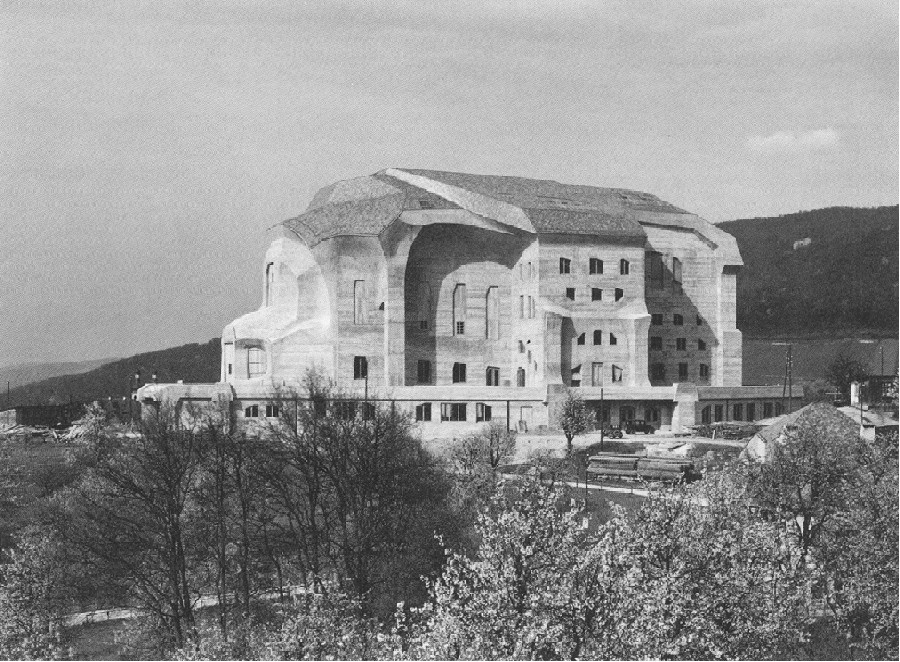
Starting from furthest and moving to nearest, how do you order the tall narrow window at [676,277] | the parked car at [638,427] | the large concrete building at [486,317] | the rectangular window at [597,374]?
the tall narrow window at [676,277] → the rectangular window at [597,374] → the large concrete building at [486,317] → the parked car at [638,427]

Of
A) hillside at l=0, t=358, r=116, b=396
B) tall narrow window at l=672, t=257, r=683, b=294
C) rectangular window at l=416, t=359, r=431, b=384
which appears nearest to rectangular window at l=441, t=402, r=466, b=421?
rectangular window at l=416, t=359, r=431, b=384

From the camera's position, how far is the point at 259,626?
35750mm

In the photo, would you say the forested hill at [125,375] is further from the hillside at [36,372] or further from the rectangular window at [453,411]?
the rectangular window at [453,411]

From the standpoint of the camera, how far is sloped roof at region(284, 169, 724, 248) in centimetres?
7300

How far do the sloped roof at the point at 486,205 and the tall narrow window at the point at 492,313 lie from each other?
4604 mm

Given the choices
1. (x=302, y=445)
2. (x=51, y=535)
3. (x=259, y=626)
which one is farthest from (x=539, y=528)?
(x=51, y=535)

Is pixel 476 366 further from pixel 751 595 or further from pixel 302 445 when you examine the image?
pixel 751 595

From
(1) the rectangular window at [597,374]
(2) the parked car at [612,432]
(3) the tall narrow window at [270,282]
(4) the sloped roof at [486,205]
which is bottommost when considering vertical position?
(2) the parked car at [612,432]

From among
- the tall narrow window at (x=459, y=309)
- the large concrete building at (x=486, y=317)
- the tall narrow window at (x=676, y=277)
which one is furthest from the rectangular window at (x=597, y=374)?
the tall narrow window at (x=676, y=277)

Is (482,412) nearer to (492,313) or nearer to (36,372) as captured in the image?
(492,313)

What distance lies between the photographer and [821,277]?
15588 centimetres

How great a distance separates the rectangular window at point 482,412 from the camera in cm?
6962

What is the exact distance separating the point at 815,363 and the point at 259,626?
341ft

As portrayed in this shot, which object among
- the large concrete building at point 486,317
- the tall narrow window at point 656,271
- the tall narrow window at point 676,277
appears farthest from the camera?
the tall narrow window at point 676,277
